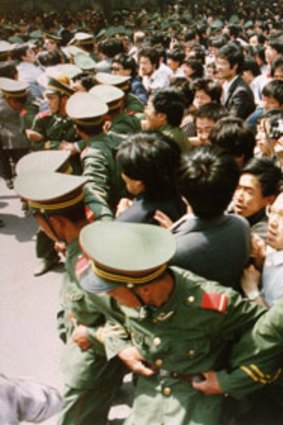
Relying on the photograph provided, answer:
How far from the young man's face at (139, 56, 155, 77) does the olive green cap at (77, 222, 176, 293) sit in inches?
189

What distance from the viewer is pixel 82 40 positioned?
684cm

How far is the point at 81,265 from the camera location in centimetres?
176

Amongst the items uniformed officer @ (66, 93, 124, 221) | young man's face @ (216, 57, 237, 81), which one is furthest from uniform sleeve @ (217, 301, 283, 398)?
young man's face @ (216, 57, 237, 81)

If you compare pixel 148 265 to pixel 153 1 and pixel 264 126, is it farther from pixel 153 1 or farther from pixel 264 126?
pixel 153 1

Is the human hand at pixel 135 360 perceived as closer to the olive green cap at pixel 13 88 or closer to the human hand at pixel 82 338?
the human hand at pixel 82 338

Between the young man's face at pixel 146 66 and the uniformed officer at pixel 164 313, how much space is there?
479cm

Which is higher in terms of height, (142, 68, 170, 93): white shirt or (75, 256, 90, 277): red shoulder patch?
(75, 256, 90, 277): red shoulder patch

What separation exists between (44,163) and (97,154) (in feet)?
1.94

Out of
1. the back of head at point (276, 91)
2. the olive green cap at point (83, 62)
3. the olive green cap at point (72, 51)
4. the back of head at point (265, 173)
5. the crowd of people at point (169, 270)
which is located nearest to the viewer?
the crowd of people at point (169, 270)

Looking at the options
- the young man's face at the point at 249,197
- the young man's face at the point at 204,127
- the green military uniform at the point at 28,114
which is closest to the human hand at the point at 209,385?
the young man's face at the point at 249,197

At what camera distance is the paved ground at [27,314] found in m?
2.89

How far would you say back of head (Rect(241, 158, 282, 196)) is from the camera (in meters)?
2.09

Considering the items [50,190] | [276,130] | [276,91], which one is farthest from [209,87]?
[50,190]

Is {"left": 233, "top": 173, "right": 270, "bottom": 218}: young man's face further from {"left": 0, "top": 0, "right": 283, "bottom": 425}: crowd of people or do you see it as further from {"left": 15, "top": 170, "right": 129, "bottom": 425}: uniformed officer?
{"left": 15, "top": 170, "right": 129, "bottom": 425}: uniformed officer
